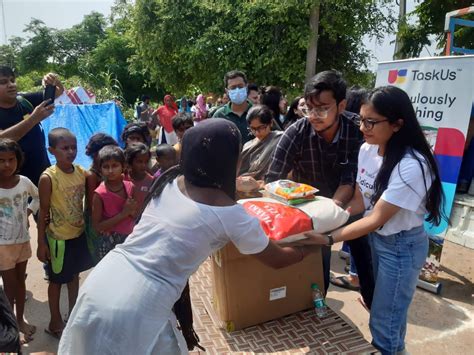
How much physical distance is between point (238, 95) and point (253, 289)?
235 centimetres

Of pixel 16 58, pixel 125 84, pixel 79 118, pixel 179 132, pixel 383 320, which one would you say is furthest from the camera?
pixel 16 58

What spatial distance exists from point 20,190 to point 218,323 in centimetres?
169

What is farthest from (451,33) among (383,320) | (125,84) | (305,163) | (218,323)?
(125,84)

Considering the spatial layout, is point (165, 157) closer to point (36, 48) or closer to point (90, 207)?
point (90, 207)

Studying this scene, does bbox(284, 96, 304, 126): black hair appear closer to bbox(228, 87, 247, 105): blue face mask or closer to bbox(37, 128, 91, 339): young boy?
bbox(228, 87, 247, 105): blue face mask

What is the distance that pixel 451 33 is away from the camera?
13.5 ft

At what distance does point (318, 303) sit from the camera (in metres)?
1.96

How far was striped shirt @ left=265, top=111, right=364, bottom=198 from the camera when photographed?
2.27 meters

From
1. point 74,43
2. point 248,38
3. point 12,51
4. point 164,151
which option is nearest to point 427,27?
point 248,38

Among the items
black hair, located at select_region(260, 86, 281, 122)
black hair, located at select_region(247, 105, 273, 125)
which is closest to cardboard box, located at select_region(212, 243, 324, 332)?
black hair, located at select_region(247, 105, 273, 125)

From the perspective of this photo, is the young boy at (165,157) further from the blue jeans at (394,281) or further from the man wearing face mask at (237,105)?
the blue jeans at (394,281)

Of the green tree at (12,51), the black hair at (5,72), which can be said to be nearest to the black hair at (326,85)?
the black hair at (5,72)

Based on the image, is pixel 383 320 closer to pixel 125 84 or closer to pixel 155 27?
pixel 155 27

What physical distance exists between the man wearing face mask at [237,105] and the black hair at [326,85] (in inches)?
64.7
